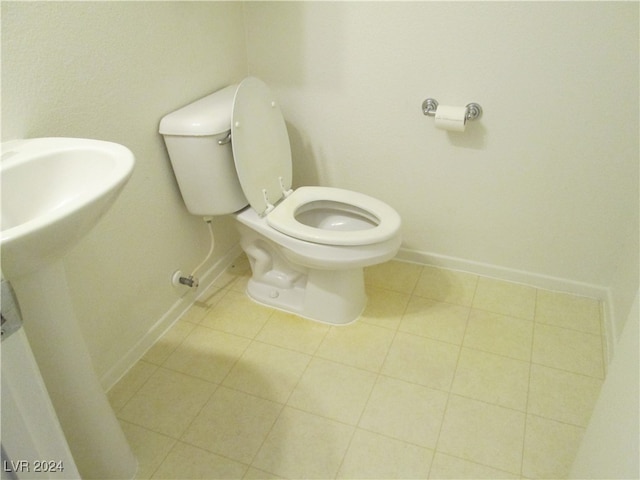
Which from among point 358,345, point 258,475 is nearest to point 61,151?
point 258,475

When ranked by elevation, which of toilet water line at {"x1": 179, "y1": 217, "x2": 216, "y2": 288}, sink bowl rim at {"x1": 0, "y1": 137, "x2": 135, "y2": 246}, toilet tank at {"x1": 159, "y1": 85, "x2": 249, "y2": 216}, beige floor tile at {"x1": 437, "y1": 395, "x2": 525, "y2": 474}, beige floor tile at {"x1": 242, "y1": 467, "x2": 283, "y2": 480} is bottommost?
beige floor tile at {"x1": 242, "y1": 467, "x2": 283, "y2": 480}

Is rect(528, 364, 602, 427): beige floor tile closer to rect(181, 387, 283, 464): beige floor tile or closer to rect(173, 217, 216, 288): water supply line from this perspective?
rect(181, 387, 283, 464): beige floor tile

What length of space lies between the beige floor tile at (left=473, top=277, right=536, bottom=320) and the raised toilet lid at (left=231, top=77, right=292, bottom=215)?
89 cm

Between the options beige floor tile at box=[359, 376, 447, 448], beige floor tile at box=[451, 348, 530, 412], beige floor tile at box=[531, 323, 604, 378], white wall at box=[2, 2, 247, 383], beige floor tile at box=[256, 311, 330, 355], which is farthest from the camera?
beige floor tile at box=[256, 311, 330, 355]

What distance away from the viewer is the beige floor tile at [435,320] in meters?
1.71

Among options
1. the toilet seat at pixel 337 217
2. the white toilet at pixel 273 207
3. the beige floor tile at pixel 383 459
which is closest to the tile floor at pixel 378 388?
the beige floor tile at pixel 383 459

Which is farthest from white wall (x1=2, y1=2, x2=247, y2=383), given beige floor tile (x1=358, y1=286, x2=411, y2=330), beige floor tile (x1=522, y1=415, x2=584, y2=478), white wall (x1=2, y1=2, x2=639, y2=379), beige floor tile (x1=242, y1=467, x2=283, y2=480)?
beige floor tile (x1=522, y1=415, x2=584, y2=478)

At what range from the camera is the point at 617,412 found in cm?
83

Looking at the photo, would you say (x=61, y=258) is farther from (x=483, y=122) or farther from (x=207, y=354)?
(x=483, y=122)

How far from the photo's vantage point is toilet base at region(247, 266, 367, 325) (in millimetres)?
1698

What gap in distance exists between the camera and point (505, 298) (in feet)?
6.19

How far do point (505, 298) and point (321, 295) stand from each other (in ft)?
2.45

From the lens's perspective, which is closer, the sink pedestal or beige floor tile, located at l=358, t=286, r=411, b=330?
the sink pedestal

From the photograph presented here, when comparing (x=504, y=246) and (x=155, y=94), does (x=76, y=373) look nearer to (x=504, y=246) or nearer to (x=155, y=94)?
(x=155, y=94)
